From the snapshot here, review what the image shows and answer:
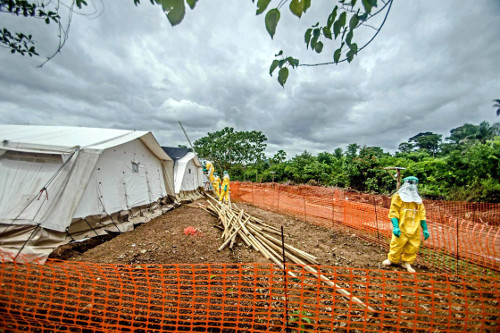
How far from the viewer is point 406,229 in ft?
13.8

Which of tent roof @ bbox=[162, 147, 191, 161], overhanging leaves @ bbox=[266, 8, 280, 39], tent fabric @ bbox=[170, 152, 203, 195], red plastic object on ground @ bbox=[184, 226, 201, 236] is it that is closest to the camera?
overhanging leaves @ bbox=[266, 8, 280, 39]

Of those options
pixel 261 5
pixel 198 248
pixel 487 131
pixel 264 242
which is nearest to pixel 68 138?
pixel 198 248

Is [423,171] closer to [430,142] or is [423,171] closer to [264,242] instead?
[264,242]

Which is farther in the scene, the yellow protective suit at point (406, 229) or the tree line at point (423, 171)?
the tree line at point (423, 171)

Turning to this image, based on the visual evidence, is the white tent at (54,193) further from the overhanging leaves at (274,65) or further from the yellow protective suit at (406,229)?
the yellow protective suit at (406,229)

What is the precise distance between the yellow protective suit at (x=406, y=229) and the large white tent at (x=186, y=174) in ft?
31.2

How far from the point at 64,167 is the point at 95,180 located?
77 cm

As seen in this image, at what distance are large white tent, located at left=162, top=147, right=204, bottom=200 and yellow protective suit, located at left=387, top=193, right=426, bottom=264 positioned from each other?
9499 millimetres

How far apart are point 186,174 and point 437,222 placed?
11517mm

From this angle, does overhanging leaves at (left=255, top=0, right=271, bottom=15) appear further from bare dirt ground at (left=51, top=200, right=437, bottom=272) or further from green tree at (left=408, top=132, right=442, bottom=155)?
green tree at (left=408, top=132, right=442, bottom=155)

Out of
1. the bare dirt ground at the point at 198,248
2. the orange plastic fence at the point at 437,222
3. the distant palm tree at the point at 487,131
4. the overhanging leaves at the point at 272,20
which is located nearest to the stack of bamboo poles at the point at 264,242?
the bare dirt ground at the point at 198,248

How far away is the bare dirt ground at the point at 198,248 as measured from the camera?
4438mm

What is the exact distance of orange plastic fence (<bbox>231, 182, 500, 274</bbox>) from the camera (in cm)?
438

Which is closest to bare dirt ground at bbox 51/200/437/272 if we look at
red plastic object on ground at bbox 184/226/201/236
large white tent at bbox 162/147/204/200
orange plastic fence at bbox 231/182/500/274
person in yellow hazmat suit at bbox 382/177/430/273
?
red plastic object on ground at bbox 184/226/201/236
